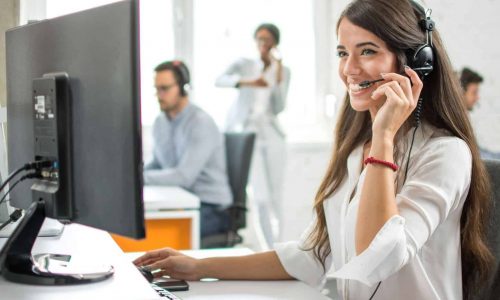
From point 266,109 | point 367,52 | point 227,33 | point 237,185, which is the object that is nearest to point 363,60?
point 367,52

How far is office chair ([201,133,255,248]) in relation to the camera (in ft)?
10.2

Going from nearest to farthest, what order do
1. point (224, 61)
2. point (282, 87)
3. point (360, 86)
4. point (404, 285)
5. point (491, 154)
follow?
point (404, 285) < point (360, 86) < point (491, 154) < point (282, 87) < point (224, 61)

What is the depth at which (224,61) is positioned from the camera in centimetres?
480

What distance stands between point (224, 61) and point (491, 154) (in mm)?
2260

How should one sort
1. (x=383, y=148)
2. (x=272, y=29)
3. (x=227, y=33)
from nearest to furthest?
1. (x=383, y=148)
2. (x=272, y=29)
3. (x=227, y=33)

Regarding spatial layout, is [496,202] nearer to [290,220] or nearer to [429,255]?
[429,255]

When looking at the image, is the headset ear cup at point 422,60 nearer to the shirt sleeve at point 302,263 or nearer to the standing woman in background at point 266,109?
the shirt sleeve at point 302,263

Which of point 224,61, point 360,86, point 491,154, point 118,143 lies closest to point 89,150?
point 118,143

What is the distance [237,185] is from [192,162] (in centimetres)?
24

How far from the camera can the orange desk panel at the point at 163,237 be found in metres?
2.71

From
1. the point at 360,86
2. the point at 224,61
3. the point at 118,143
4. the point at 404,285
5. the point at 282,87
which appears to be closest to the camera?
the point at 118,143

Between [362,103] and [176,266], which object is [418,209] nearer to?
[362,103]

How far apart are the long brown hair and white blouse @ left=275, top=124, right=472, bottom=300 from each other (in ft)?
0.06

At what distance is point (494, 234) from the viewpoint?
1.27m
